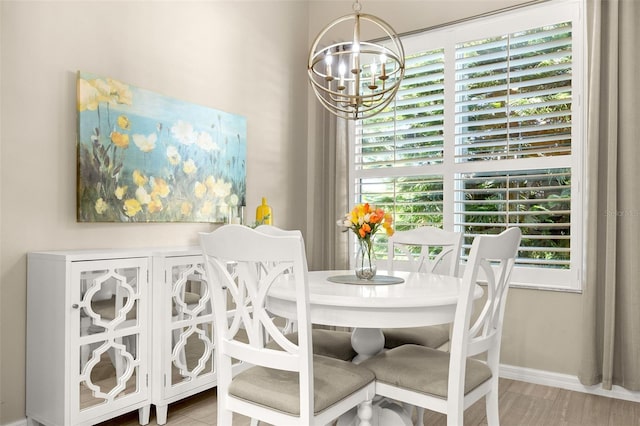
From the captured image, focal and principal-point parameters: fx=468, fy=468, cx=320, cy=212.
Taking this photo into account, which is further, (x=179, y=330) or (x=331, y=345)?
(x=179, y=330)

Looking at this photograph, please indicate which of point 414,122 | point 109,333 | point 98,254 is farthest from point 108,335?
point 414,122

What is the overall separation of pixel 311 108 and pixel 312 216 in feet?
3.22

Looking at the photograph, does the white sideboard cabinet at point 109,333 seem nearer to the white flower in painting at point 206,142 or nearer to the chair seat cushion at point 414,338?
the white flower in painting at point 206,142

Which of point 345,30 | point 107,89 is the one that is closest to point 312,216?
point 345,30

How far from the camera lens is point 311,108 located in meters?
4.24

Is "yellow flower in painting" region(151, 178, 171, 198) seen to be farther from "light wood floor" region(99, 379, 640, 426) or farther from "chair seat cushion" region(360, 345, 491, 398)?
"chair seat cushion" region(360, 345, 491, 398)

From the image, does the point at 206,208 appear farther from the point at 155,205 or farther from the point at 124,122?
the point at 124,122

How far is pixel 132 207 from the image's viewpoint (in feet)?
8.86

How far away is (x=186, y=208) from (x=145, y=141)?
1.65 feet

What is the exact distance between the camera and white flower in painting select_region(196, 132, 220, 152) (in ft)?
10.3

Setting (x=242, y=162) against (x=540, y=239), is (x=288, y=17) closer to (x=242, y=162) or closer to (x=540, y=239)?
(x=242, y=162)

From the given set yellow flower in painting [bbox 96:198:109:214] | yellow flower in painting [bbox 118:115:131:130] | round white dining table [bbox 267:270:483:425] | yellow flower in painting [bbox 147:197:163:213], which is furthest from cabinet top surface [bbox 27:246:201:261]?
round white dining table [bbox 267:270:483:425]

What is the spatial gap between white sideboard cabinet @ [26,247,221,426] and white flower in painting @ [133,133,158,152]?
686 millimetres

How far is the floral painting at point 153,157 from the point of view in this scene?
2.51m
